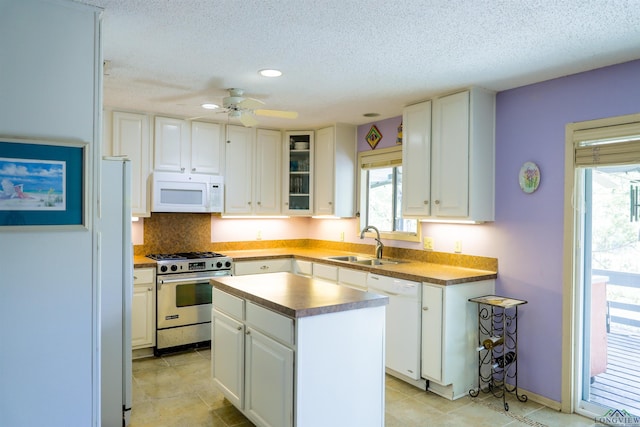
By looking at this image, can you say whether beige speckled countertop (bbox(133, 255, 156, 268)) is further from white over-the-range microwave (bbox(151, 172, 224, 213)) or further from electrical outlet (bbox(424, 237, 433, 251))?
electrical outlet (bbox(424, 237, 433, 251))

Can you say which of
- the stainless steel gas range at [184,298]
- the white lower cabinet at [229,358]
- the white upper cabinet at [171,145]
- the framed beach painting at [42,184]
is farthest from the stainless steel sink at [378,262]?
the framed beach painting at [42,184]

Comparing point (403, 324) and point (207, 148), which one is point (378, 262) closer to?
point (403, 324)

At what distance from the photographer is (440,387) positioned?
3.44 meters

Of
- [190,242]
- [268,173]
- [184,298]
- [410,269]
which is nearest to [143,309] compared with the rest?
[184,298]

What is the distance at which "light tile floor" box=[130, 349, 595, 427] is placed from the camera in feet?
9.71

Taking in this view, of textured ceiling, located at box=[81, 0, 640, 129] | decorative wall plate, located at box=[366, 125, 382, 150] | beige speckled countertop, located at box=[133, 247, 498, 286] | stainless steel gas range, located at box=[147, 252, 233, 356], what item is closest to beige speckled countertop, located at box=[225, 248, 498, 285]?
beige speckled countertop, located at box=[133, 247, 498, 286]

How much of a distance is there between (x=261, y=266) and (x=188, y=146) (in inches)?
60.0

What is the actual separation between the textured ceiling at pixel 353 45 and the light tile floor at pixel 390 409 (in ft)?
7.92

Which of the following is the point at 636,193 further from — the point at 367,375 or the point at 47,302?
the point at 47,302

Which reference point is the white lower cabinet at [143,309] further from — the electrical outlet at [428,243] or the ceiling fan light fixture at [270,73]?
the electrical outlet at [428,243]

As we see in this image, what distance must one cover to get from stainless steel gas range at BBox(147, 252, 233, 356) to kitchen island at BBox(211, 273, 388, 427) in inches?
65.9

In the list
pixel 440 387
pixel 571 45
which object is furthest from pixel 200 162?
pixel 571 45

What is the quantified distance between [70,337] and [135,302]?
6.89 ft

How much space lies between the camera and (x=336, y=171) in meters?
5.04
